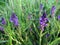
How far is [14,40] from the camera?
1271mm

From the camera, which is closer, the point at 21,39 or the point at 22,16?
the point at 21,39

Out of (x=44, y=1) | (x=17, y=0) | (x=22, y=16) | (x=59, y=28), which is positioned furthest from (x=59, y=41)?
(x=17, y=0)

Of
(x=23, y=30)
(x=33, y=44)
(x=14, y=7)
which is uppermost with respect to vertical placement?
(x=14, y=7)

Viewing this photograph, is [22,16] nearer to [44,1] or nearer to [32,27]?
[32,27]

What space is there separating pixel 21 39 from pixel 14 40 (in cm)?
6

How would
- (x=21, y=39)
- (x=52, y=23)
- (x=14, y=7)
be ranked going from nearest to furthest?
1. (x=21, y=39)
2. (x=52, y=23)
3. (x=14, y=7)

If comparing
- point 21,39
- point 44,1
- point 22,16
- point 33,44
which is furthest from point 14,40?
point 44,1

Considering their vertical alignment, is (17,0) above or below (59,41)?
above

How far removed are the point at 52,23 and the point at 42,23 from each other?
0.24m

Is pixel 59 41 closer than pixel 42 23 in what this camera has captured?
No

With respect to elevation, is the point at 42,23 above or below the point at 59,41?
above

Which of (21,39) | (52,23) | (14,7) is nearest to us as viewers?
(21,39)

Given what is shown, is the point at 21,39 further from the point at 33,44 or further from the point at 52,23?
the point at 52,23

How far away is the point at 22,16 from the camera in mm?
1478
